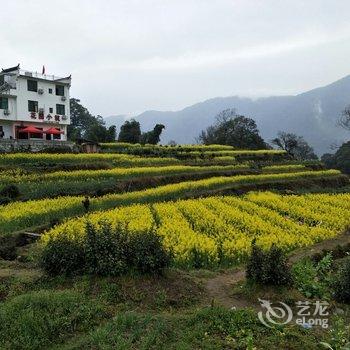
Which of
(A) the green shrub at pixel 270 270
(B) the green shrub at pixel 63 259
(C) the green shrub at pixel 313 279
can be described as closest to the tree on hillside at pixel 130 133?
(C) the green shrub at pixel 313 279

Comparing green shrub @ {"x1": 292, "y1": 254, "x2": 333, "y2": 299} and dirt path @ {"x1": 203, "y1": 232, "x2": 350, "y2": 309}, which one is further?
green shrub @ {"x1": 292, "y1": 254, "x2": 333, "y2": 299}

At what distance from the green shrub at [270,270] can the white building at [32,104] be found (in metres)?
34.6

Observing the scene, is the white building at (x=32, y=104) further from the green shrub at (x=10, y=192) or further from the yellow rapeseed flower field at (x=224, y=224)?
the yellow rapeseed flower field at (x=224, y=224)

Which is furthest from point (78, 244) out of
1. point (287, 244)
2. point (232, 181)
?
point (232, 181)

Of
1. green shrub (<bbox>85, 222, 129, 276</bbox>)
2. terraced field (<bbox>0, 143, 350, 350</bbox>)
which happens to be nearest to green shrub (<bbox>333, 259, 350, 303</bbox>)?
terraced field (<bbox>0, 143, 350, 350</bbox>)

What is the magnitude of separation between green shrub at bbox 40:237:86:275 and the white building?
107 ft

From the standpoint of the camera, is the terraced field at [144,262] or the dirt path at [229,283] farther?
the dirt path at [229,283]

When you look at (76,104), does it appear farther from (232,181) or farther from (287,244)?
(287,244)

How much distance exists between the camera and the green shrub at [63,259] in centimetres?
946

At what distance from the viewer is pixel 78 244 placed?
9695 mm

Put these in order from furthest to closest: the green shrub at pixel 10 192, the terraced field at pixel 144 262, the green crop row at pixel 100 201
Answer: the green shrub at pixel 10 192 < the green crop row at pixel 100 201 < the terraced field at pixel 144 262

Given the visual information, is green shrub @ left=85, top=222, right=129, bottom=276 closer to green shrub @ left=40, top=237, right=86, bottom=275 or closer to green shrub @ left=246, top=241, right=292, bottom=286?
green shrub @ left=40, top=237, right=86, bottom=275

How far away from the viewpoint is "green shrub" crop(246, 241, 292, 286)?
8.90m

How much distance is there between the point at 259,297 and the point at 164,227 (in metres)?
6.18
